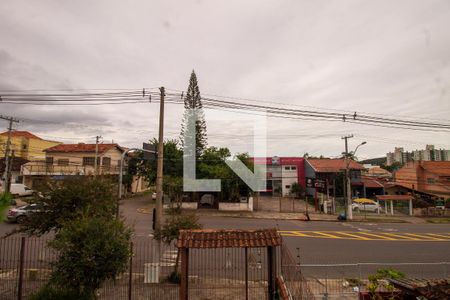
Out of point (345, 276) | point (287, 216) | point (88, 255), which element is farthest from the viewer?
point (287, 216)

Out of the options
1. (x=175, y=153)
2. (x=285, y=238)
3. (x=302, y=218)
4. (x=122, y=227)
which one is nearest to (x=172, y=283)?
(x=122, y=227)

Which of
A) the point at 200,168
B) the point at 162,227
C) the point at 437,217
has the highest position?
the point at 200,168

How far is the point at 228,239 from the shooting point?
894 cm

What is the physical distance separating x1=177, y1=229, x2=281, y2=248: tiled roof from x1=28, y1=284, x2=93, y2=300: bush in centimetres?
335

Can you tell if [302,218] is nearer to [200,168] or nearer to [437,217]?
[200,168]

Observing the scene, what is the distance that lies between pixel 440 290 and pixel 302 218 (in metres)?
23.5

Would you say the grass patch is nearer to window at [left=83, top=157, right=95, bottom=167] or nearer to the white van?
window at [left=83, top=157, right=95, bottom=167]

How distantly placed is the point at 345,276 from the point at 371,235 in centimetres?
1175

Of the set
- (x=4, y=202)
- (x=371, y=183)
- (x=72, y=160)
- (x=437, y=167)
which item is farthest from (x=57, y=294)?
(x=437, y=167)

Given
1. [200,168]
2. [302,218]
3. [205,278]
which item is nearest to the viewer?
[205,278]

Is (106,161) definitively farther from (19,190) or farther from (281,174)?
(281,174)

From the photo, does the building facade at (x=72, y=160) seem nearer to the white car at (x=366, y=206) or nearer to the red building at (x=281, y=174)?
the red building at (x=281, y=174)

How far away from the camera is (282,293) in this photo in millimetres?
8812

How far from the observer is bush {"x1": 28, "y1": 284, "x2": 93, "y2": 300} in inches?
342
